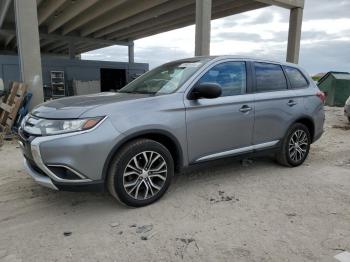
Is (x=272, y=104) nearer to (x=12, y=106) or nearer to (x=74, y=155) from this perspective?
(x=74, y=155)

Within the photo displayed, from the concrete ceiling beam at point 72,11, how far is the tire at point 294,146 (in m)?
10.8

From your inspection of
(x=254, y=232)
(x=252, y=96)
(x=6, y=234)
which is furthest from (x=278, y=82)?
(x=6, y=234)

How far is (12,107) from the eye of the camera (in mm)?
6969

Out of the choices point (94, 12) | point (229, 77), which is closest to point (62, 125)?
point (229, 77)

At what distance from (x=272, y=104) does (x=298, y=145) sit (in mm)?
1003

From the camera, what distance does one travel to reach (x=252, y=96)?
416 centimetres

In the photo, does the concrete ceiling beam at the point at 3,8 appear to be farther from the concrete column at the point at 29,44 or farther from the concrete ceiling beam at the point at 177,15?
the concrete ceiling beam at the point at 177,15

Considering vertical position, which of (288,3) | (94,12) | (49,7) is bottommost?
(288,3)

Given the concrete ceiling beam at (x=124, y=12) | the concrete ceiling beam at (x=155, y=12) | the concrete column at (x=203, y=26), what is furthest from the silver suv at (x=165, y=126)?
the concrete ceiling beam at (x=155, y=12)

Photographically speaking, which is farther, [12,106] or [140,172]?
[12,106]

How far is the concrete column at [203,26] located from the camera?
30.8ft

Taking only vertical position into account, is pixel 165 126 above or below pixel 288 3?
below

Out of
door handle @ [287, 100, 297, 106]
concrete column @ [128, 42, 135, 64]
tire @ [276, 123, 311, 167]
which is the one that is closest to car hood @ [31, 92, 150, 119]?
door handle @ [287, 100, 297, 106]

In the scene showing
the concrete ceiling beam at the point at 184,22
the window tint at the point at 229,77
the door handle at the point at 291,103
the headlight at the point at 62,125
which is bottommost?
the headlight at the point at 62,125
